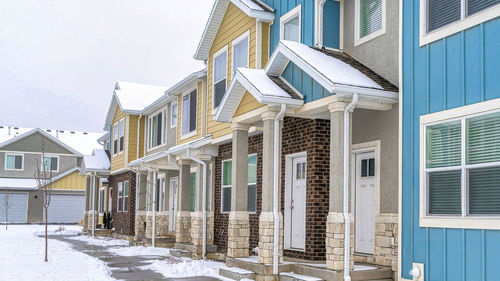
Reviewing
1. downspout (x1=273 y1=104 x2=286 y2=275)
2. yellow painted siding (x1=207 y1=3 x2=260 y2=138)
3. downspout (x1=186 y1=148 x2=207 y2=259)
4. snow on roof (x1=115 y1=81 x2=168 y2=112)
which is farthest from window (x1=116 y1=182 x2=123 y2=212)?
downspout (x1=273 y1=104 x2=286 y2=275)

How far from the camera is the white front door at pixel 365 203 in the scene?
34.8 ft

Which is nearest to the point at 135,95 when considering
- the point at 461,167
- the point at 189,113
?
the point at 189,113

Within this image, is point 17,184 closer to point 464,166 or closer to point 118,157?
point 118,157

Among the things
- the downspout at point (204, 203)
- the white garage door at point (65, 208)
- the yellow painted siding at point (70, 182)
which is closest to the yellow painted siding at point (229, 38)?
the downspout at point (204, 203)

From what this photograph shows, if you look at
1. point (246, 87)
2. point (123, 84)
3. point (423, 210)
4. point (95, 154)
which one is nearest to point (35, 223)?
point (95, 154)

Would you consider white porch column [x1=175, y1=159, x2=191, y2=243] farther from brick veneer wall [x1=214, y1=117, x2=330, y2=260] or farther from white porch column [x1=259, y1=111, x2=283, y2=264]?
white porch column [x1=259, y1=111, x2=283, y2=264]

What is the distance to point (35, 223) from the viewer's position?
43.7 metres

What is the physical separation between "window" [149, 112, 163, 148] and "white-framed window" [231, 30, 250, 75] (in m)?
8.75

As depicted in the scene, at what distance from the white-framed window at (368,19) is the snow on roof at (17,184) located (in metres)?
37.4

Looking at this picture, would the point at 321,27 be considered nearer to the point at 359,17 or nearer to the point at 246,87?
the point at 359,17

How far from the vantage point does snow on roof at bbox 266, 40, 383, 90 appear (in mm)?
9328

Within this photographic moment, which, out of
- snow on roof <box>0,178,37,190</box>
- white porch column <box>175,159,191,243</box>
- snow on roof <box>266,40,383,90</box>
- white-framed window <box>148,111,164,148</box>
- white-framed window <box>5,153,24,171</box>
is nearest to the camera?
snow on roof <box>266,40,383,90</box>

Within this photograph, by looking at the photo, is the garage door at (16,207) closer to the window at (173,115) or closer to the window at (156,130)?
the window at (156,130)

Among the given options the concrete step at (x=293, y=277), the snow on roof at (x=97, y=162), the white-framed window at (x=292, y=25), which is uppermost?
the white-framed window at (x=292, y=25)
